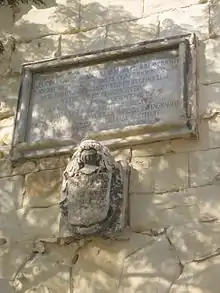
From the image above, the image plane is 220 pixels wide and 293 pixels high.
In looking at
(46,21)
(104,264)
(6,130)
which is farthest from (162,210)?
(46,21)

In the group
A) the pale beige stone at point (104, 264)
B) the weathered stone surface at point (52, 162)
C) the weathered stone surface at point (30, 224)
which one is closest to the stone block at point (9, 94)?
Answer: the weathered stone surface at point (52, 162)

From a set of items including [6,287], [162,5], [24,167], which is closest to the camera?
[6,287]

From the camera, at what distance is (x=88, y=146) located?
155 inches

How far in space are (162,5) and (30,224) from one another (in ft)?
5.71

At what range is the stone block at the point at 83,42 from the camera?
4617 millimetres

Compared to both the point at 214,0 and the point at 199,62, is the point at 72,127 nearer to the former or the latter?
the point at 199,62

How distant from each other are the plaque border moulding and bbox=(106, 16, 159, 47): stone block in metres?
0.09

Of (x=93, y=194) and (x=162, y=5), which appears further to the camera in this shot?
(x=162, y=5)

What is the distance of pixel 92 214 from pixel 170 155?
602 millimetres

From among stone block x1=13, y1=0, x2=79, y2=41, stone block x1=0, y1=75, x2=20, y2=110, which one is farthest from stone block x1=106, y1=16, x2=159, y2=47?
stone block x1=0, y1=75, x2=20, y2=110

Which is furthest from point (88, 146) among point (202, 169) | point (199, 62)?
point (199, 62)

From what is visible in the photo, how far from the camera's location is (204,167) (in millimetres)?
3924

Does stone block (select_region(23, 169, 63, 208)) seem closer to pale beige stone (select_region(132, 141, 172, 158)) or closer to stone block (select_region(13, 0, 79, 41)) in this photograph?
pale beige stone (select_region(132, 141, 172, 158))

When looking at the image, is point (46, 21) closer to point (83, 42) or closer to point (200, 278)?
point (83, 42)
